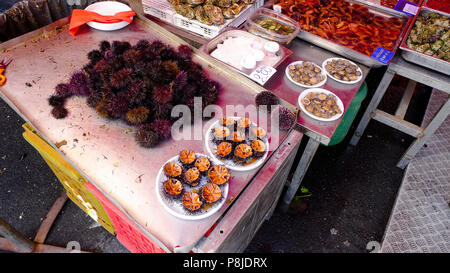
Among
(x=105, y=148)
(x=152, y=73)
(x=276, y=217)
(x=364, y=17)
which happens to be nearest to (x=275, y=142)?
(x=152, y=73)

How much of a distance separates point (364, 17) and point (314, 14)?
1.77 feet

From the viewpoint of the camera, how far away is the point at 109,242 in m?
2.72

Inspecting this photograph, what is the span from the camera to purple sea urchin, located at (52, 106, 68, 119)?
5.99ft

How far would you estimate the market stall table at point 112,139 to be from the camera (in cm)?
149

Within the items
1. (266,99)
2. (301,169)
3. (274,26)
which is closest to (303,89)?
(266,99)

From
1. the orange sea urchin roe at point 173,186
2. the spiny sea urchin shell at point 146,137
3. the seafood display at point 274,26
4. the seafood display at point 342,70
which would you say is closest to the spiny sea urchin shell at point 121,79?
the spiny sea urchin shell at point 146,137

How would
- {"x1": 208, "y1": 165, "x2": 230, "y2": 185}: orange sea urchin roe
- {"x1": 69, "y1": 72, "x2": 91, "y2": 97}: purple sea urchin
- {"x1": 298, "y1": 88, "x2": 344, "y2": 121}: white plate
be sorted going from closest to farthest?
{"x1": 208, "y1": 165, "x2": 230, "y2": 185}: orange sea urchin roe, {"x1": 69, "y1": 72, "x2": 91, "y2": 97}: purple sea urchin, {"x1": 298, "y1": 88, "x2": 344, "y2": 121}: white plate

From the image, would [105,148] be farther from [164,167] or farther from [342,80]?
[342,80]

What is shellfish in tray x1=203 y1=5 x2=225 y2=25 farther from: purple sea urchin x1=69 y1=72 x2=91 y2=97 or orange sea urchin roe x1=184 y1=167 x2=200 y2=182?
orange sea urchin roe x1=184 y1=167 x2=200 y2=182

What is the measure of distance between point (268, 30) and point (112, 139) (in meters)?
1.71

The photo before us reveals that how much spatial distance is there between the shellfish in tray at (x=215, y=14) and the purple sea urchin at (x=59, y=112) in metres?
1.47

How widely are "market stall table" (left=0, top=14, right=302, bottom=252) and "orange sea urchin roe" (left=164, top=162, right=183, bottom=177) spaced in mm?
105

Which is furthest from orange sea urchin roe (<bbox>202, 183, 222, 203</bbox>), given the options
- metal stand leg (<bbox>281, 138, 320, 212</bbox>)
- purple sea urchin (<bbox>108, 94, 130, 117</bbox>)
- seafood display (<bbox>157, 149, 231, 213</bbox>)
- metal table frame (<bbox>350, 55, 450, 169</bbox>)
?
metal table frame (<bbox>350, 55, 450, 169</bbox>)

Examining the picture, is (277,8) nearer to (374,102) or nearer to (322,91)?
(322,91)
